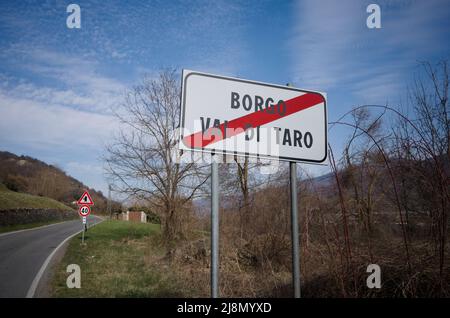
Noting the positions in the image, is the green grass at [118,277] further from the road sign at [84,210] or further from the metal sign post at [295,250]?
the metal sign post at [295,250]

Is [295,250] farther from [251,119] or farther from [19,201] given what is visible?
[19,201]

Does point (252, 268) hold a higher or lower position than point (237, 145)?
lower

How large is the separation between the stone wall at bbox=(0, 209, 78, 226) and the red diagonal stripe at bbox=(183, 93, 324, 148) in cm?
2770

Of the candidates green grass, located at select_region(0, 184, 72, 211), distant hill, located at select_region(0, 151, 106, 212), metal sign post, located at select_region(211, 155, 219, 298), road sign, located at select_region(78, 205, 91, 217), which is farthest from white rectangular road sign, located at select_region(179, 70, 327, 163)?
distant hill, located at select_region(0, 151, 106, 212)

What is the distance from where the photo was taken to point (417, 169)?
312 centimetres

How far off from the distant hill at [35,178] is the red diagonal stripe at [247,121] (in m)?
33.0

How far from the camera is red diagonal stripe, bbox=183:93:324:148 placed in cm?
192

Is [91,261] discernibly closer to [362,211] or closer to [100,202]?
[362,211]

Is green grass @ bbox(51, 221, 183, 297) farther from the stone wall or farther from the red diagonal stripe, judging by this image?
the stone wall

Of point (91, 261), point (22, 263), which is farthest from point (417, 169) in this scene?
point (22, 263)

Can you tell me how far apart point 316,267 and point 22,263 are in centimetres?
1003

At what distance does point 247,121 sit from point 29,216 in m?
34.3

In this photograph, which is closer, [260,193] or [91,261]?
[260,193]

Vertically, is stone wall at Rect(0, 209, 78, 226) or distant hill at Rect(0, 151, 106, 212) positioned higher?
distant hill at Rect(0, 151, 106, 212)
